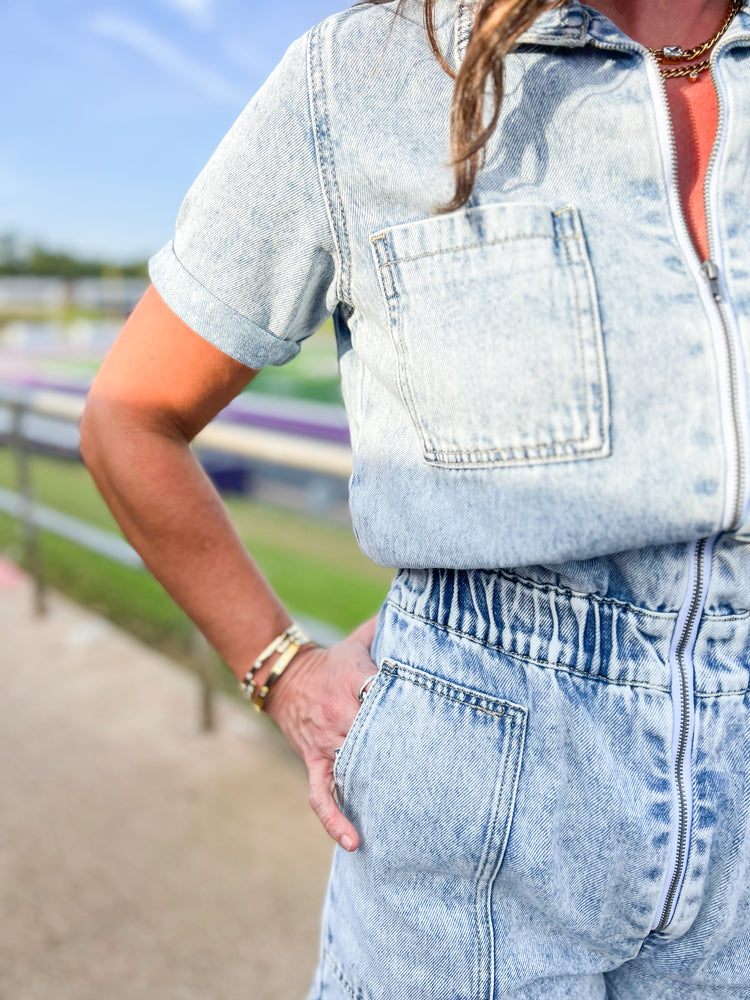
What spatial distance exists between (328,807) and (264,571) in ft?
13.0

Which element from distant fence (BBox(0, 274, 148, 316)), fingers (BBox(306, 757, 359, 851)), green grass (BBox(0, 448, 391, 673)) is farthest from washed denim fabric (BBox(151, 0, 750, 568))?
distant fence (BBox(0, 274, 148, 316))

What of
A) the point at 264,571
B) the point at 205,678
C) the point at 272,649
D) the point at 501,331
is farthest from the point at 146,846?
the point at 264,571

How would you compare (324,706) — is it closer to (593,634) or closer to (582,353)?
(593,634)

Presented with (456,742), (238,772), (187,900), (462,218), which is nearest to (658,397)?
(462,218)

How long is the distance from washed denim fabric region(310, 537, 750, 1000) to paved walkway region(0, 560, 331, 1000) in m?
1.41

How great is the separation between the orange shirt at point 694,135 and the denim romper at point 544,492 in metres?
0.02

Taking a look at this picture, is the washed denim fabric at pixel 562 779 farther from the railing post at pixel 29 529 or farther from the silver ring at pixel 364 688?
the railing post at pixel 29 529

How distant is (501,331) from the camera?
675mm

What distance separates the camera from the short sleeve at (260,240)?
73 centimetres

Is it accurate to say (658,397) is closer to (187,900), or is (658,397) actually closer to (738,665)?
(738,665)

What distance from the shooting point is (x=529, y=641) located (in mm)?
718

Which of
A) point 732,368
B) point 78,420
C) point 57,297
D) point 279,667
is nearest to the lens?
point 732,368

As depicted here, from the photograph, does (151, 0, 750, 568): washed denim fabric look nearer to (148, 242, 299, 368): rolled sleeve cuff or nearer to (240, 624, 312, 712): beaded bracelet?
(148, 242, 299, 368): rolled sleeve cuff

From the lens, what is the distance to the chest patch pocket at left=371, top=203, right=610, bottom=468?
66cm
